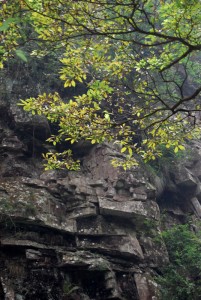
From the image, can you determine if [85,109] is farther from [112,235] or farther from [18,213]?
[112,235]

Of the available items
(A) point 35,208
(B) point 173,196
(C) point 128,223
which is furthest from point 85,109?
(B) point 173,196

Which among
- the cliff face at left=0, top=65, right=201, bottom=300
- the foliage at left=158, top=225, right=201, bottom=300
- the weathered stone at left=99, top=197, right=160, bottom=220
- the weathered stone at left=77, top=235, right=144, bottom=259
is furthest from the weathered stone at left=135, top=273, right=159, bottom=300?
the weathered stone at left=99, top=197, right=160, bottom=220

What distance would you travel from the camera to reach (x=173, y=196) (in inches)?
624

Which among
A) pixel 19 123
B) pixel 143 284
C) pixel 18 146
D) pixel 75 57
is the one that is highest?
pixel 19 123

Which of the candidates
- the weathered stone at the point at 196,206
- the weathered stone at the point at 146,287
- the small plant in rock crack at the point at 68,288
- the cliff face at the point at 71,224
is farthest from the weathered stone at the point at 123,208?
the weathered stone at the point at 196,206

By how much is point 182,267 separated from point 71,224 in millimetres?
4351

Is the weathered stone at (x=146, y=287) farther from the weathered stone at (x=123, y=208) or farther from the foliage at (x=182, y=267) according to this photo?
the weathered stone at (x=123, y=208)

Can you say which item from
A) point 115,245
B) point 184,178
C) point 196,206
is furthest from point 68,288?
point 196,206

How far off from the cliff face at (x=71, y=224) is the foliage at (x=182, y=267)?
1.53 feet

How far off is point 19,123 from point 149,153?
575 cm

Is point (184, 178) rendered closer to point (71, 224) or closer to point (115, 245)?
point (115, 245)

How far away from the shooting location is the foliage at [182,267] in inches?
388

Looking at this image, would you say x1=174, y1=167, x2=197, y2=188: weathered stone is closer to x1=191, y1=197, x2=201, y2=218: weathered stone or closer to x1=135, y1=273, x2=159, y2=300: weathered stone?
x1=191, y1=197, x2=201, y2=218: weathered stone

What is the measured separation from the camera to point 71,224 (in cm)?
1059
